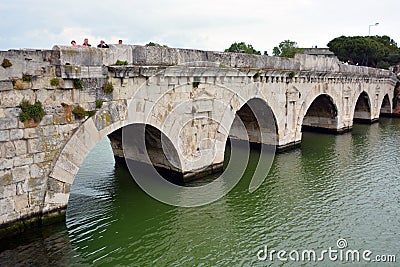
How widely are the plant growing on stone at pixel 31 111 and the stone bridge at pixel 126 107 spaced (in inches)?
2.9

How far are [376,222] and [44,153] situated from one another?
8328 mm

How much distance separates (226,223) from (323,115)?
14459 millimetres

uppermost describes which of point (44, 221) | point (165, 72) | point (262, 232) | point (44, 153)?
point (165, 72)

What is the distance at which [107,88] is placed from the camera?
8.95m

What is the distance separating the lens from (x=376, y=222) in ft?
31.5

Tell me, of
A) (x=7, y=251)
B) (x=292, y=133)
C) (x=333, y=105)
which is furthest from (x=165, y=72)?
(x=333, y=105)

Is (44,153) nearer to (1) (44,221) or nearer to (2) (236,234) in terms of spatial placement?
(1) (44,221)

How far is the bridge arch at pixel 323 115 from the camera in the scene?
21.0 meters

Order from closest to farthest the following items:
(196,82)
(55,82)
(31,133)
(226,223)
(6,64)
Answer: (6,64) < (31,133) < (55,82) < (226,223) < (196,82)

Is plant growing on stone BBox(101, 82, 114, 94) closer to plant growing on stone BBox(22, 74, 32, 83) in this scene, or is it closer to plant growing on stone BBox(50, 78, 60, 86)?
plant growing on stone BBox(50, 78, 60, 86)

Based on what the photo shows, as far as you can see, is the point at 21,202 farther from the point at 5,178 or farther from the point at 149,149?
the point at 149,149

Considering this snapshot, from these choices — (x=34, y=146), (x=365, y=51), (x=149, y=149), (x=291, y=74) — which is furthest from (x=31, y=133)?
(x=365, y=51)

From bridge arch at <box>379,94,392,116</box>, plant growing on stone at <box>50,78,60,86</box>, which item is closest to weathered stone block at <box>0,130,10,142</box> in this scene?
plant growing on stone at <box>50,78,60,86</box>

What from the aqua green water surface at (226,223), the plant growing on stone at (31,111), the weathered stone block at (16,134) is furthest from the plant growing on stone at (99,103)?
the aqua green water surface at (226,223)
